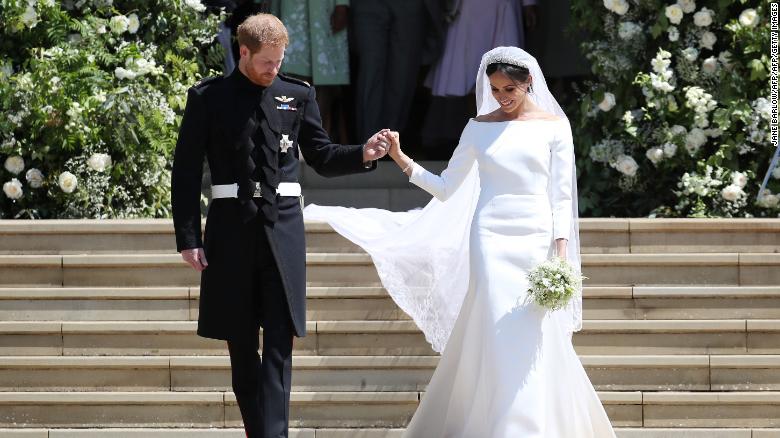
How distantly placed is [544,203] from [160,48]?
12.8 ft

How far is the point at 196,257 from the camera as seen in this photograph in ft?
18.3

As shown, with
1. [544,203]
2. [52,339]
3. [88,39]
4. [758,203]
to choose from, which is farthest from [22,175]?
[758,203]

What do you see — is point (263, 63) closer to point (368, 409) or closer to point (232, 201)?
point (232, 201)

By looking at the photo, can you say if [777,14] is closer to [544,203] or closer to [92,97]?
[544,203]

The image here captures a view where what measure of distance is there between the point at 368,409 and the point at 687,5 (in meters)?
3.68

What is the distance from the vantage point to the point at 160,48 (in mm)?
9109

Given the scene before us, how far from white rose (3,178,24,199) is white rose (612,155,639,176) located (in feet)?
11.8

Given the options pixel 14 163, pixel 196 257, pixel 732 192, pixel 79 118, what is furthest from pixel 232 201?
pixel 732 192

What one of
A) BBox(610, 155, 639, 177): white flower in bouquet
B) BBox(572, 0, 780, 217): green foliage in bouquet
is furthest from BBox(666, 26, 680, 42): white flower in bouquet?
BBox(610, 155, 639, 177): white flower in bouquet

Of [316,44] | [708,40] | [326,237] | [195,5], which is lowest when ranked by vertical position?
[326,237]

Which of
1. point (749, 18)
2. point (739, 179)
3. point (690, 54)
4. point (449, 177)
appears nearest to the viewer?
point (449, 177)

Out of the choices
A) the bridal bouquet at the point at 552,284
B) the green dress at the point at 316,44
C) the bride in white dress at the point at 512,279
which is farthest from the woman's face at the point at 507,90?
the green dress at the point at 316,44

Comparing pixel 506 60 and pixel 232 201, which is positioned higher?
pixel 506 60

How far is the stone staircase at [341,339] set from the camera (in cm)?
678
